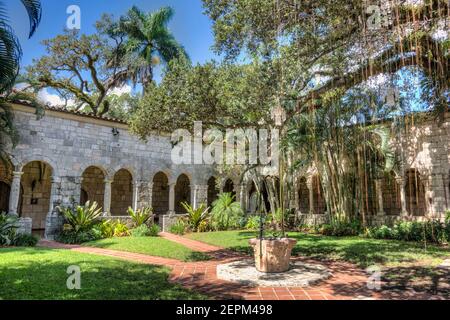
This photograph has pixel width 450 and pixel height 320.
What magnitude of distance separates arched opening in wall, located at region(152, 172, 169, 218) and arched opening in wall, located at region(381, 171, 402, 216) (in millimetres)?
11955

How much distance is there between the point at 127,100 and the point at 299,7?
23732mm

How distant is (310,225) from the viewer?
15.7 meters

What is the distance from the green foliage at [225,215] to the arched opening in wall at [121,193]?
5135 mm

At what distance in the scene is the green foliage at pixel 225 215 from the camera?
15328 mm

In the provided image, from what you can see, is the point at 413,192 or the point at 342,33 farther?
the point at 413,192

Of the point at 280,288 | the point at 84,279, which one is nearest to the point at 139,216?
the point at 84,279

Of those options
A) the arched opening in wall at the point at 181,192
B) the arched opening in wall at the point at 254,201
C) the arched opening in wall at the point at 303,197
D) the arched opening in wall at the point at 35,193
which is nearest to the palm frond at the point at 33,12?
the arched opening in wall at the point at 35,193

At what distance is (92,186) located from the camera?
53.9ft

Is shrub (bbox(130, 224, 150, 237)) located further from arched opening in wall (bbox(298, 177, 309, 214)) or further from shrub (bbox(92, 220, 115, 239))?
arched opening in wall (bbox(298, 177, 309, 214))

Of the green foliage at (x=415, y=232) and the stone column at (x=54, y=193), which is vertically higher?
the stone column at (x=54, y=193)

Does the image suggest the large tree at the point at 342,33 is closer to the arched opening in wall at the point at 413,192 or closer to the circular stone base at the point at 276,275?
the circular stone base at the point at 276,275

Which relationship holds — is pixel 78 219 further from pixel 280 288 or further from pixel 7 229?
pixel 280 288

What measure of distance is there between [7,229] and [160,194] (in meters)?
9.41
